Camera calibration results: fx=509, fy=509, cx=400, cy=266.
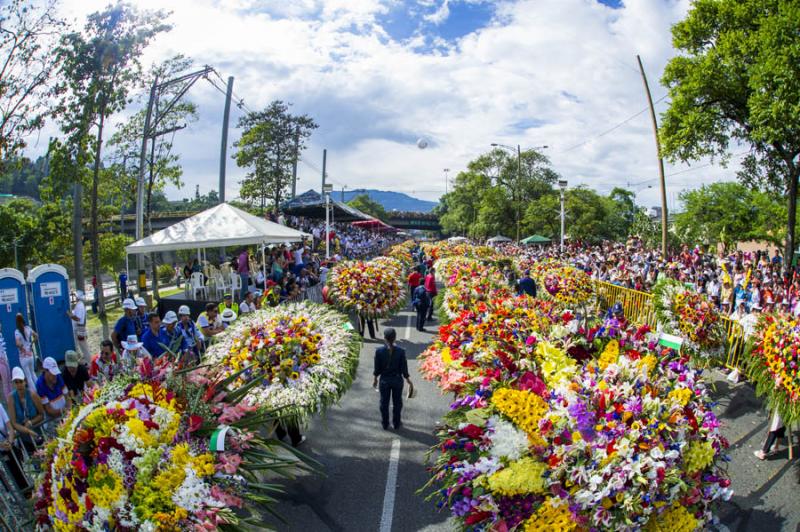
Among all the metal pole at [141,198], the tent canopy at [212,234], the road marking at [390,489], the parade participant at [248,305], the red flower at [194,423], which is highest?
the metal pole at [141,198]

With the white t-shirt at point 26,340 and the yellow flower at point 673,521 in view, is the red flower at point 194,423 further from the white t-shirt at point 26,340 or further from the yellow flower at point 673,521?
the white t-shirt at point 26,340

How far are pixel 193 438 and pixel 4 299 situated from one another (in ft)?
27.4

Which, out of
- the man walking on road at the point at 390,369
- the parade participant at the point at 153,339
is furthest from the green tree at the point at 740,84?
the parade participant at the point at 153,339

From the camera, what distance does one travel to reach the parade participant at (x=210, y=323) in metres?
9.30

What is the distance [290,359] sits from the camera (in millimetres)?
6145

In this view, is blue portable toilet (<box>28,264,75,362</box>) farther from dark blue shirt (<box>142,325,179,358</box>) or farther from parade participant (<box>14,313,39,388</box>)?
dark blue shirt (<box>142,325,179,358</box>)

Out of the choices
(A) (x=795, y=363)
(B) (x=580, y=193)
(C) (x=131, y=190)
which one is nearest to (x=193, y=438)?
(A) (x=795, y=363)

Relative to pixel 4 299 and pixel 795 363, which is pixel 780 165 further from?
pixel 4 299

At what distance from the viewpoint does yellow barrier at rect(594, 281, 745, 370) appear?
9703mm

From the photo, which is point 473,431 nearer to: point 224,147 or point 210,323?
point 210,323

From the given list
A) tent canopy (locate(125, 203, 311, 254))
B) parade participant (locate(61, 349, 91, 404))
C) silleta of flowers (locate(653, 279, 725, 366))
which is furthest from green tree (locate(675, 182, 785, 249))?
parade participant (locate(61, 349, 91, 404))

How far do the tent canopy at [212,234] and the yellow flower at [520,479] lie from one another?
371 inches

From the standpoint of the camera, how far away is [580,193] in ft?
141

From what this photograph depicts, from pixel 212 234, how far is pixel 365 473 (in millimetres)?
7657
